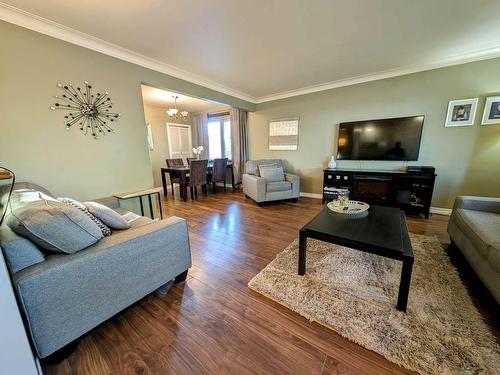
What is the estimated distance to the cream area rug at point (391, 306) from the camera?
1.08 meters

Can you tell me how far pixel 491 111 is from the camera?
9.01ft

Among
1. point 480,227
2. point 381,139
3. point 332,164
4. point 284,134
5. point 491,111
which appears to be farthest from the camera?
point 284,134

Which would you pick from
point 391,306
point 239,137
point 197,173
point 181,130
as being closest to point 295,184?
point 239,137

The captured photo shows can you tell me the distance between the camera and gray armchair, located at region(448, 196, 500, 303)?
4.44 ft

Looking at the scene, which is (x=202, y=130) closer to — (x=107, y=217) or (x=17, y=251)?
(x=107, y=217)

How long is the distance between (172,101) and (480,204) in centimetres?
573

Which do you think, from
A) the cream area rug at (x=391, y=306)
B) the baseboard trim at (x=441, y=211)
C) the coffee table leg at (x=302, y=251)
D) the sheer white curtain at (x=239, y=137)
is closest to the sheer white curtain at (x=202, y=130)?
the sheer white curtain at (x=239, y=137)

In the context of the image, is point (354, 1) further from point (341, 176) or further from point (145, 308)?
point (145, 308)

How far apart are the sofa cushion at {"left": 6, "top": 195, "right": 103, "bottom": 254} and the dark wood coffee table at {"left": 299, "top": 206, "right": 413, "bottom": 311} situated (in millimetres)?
1541

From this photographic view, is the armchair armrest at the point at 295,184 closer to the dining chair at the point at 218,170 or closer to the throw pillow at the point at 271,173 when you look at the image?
the throw pillow at the point at 271,173

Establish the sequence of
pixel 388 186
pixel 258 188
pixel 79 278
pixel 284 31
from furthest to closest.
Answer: pixel 258 188 < pixel 388 186 < pixel 284 31 < pixel 79 278

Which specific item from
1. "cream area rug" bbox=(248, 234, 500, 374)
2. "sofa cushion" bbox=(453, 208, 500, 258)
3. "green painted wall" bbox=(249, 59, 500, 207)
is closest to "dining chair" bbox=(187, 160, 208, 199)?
"green painted wall" bbox=(249, 59, 500, 207)

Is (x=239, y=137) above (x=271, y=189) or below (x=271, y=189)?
above

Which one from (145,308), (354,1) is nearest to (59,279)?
(145,308)
